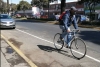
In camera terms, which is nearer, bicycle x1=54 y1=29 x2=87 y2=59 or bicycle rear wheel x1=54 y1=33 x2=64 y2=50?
bicycle x1=54 y1=29 x2=87 y2=59

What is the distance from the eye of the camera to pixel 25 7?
3442 inches

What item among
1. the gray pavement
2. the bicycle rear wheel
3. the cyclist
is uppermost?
the cyclist

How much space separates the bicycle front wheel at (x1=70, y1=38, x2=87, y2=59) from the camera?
7.28 metres

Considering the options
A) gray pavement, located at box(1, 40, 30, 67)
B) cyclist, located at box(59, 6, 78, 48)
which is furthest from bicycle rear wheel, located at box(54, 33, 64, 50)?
gray pavement, located at box(1, 40, 30, 67)

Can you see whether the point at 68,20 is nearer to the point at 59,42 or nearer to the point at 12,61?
the point at 59,42

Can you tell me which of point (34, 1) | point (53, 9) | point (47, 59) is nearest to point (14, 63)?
point (47, 59)

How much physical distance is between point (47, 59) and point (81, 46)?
4.18ft

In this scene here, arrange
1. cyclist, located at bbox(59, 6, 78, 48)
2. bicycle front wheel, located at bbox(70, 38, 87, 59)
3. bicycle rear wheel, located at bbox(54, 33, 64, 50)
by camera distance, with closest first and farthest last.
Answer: bicycle front wheel, located at bbox(70, 38, 87, 59)
cyclist, located at bbox(59, 6, 78, 48)
bicycle rear wheel, located at bbox(54, 33, 64, 50)

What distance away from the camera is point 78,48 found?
7621mm

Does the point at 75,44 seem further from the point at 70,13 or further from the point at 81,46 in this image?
the point at 70,13

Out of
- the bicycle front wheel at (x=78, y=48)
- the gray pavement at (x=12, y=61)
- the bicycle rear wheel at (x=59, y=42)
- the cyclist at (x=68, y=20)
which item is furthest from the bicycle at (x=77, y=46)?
the gray pavement at (x=12, y=61)

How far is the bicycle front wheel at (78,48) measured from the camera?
7.28 m

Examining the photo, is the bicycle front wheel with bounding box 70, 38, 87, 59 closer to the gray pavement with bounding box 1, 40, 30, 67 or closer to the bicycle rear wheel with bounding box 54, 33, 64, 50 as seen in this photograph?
the bicycle rear wheel with bounding box 54, 33, 64, 50

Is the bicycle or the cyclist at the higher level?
the cyclist
